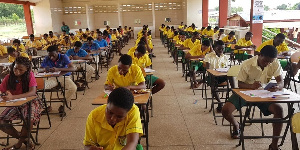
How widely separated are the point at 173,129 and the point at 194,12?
1726 cm

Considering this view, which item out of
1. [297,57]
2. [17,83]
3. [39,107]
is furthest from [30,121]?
[297,57]

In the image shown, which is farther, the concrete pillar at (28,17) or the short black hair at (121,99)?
the concrete pillar at (28,17)

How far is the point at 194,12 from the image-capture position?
64.7 ft

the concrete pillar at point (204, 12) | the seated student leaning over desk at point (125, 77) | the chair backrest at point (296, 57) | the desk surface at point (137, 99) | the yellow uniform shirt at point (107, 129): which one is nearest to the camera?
the yellow uniform shirt at point (107, 129)

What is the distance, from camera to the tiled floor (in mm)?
3319

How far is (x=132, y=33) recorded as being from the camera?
22.4 meters

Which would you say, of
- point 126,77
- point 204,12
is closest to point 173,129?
point 126,77

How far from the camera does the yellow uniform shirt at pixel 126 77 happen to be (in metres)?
3.42

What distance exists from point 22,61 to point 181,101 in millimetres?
3068

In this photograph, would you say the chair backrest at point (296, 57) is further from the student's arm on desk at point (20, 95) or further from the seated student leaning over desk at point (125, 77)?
the student's arm on desk at point (20, 95)

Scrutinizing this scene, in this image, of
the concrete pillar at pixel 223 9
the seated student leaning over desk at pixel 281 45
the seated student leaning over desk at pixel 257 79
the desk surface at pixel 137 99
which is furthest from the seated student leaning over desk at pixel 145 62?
the concrete pillar at pixel 223 9

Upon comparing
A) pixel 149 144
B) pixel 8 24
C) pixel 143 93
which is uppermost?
pixel 8 24

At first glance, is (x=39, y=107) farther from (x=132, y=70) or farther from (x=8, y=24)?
(x=8, y=24)

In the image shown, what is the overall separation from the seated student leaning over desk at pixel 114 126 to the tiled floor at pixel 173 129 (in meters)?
1.53
